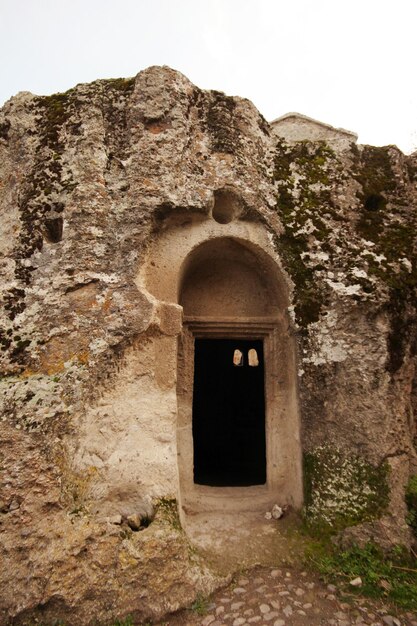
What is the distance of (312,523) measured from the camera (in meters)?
4.29

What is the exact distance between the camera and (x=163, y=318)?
4539 mm

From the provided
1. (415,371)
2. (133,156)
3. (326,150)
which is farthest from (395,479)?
(133,156)

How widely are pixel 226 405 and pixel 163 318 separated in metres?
7.03

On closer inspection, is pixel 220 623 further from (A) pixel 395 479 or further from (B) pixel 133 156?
(B) pixel 133 156

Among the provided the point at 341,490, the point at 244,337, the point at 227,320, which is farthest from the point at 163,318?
the point at 341,490

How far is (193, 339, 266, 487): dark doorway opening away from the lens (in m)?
10.1

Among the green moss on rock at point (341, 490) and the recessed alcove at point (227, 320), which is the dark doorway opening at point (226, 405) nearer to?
the recessed alcove at point (227, 320)

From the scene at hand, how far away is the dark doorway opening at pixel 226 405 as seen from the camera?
1008 cm

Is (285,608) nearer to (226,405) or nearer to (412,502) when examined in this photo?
(412,502)

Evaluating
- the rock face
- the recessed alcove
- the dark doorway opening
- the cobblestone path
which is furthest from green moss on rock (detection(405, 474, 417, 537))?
the dark doorway opening

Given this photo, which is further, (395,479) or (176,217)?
(176,217)

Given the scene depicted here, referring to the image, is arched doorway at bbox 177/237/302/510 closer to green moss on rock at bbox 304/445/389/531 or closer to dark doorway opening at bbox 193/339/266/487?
green moss on rock at bbox 304/445/389/531

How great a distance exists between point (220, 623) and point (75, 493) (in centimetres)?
166

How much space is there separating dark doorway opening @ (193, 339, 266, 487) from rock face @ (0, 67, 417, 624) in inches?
190
